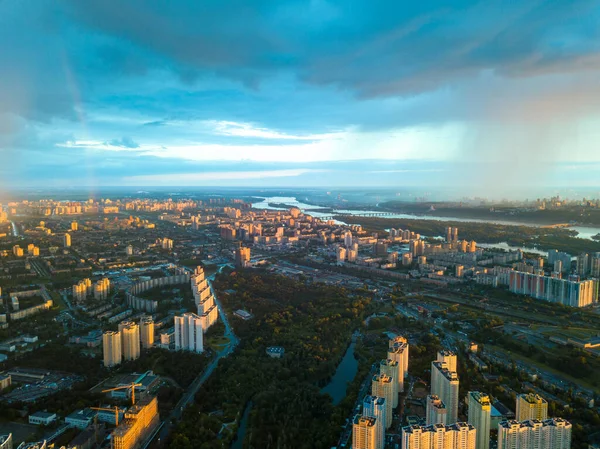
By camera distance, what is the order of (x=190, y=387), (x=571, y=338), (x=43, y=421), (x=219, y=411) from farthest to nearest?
1. (x=571, y=338)
2. (x=190, y=387)
3. (x=219, y=411)
4. (x=43, y=421)

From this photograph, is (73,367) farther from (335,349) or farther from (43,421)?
(335,349)

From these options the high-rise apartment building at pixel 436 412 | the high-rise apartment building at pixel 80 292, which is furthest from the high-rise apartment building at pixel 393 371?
the high-rise apartment building at pixel 80 292

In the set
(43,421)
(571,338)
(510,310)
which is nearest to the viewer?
(43,421)

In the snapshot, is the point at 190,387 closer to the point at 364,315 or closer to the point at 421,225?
the point at 364,315

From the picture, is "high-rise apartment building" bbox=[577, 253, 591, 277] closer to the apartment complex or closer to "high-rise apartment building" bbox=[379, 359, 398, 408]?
the apartment complex

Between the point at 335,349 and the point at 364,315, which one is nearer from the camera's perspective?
the point at 335,349

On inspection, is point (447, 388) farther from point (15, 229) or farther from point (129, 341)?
point (15, 229)

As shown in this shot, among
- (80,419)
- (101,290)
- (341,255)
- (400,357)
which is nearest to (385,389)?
(400,357)

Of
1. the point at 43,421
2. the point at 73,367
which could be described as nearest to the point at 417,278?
the point at 73,367
